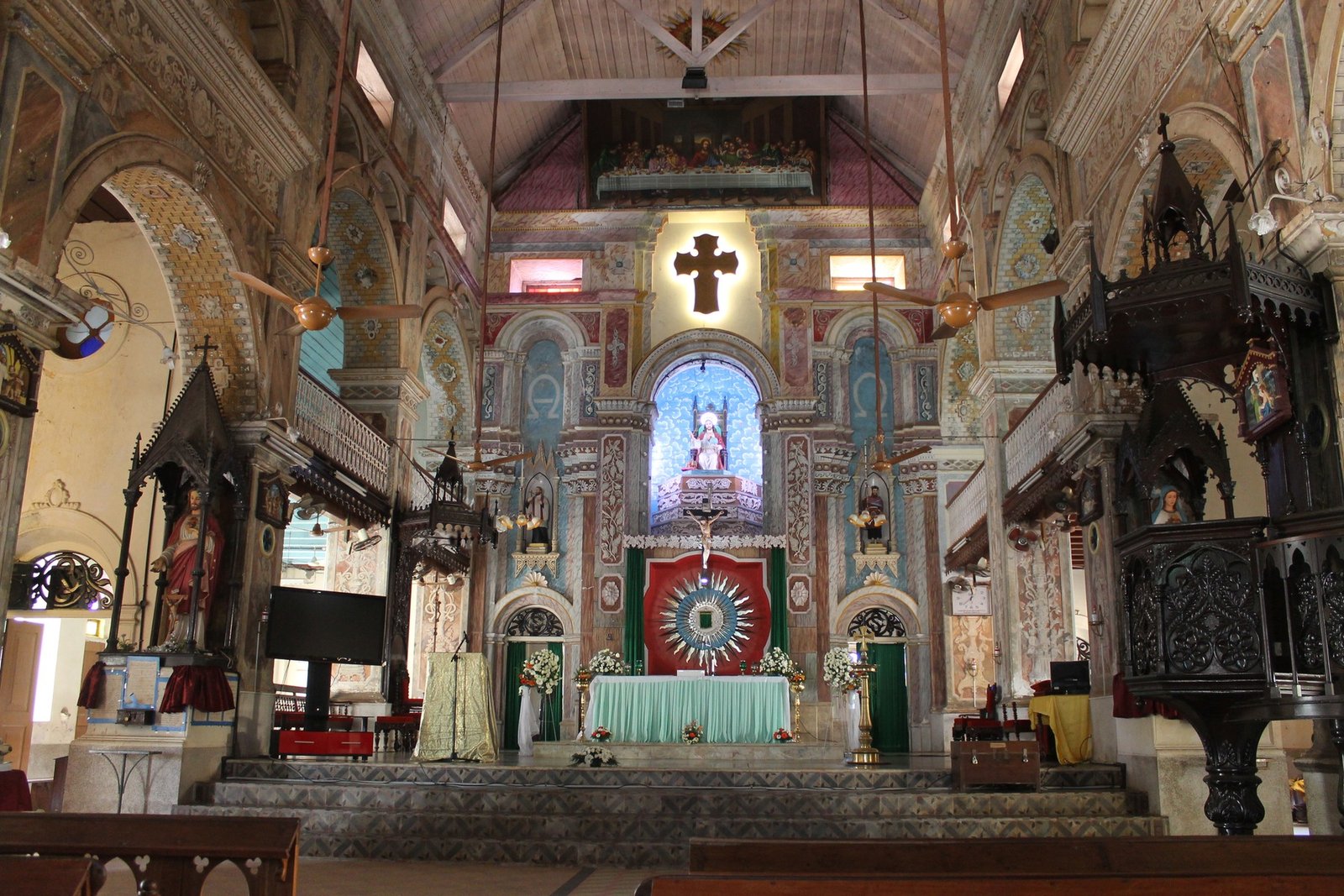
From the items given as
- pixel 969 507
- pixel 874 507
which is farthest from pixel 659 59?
pixel 969 507

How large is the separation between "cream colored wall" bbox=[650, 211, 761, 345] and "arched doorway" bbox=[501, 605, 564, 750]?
552 cm

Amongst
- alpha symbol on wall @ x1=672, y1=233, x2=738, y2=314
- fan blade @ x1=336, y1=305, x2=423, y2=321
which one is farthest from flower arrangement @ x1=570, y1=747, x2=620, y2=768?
alpha symbol on wall @ x1=672, y1=233, x2=738, y2=314

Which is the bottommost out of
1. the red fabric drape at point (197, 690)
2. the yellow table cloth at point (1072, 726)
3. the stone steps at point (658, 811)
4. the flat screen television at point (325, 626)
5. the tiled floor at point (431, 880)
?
the tiled floor at point (431, 880)

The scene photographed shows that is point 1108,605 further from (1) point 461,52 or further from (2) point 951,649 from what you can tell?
(1) point 461,52

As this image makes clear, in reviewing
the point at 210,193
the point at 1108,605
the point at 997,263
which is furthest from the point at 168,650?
the point at 997,263

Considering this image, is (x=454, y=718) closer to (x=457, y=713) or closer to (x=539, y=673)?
(x=457, y=713)

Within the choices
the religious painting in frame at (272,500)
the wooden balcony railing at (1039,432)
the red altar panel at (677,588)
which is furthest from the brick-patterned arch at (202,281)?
the red altar panel at (677,588)

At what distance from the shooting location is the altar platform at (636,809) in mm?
9062

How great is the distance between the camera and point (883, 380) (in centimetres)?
2111

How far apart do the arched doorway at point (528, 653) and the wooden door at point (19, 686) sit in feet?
23.8

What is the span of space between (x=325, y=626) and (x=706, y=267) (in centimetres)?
1094

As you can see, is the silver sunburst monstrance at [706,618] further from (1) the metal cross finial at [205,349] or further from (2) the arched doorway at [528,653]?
(1) the metal cross finial at [205,349]

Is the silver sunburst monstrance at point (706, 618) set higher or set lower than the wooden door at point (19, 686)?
higher

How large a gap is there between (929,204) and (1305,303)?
45.2 ft
